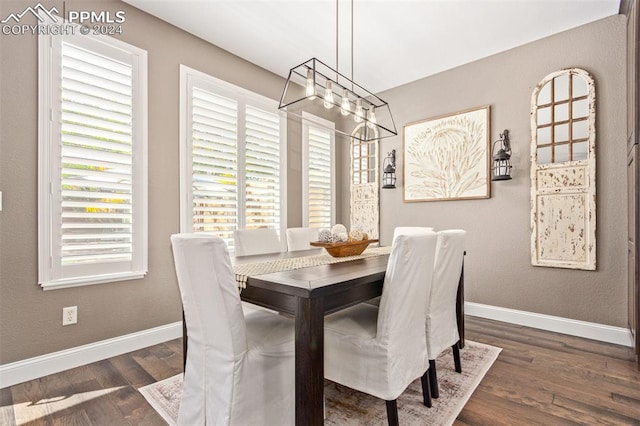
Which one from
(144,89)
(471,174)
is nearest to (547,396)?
(471,174)

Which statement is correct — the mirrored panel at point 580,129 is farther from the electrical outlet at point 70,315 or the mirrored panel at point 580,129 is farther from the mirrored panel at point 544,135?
the electrical outlet at point 70,315

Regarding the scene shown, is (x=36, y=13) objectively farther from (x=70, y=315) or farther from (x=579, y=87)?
(x=579, y=87)

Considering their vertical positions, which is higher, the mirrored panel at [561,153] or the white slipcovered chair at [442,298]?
the mirrored panel at [561,153]

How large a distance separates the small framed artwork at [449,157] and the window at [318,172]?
1.05 metres

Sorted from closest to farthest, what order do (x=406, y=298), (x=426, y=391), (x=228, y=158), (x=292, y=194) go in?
(x=406, y=298), (x=426, y=391), (x=228, y=158), (x=292, y=194)

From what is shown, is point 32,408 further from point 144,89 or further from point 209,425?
point 144,89

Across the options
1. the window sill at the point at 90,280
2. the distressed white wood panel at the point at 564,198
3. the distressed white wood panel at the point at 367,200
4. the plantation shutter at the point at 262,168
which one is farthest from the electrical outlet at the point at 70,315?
the distressed white wood panel at the point at 564,198

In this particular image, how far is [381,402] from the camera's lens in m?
1.85

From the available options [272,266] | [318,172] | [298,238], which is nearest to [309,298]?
[272,266]

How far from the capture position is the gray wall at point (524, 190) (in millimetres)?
2730

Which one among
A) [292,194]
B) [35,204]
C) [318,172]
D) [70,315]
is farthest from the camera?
[318,172]

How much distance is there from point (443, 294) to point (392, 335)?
2.08 feet

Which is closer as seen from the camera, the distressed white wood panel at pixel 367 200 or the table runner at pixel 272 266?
the table runner at pixel 272 266

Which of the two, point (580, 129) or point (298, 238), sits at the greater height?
point (580, 129)
